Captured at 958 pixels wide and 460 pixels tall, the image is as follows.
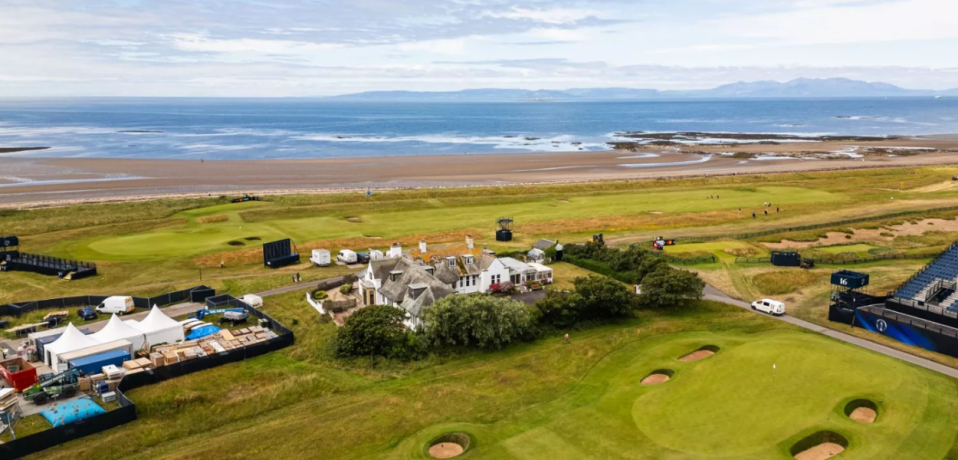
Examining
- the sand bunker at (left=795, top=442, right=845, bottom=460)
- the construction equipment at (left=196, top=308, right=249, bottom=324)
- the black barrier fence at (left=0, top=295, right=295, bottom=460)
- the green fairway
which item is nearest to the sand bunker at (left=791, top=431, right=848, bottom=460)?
the sand bunker at (left=795, top=442, right=845, bottom=460)

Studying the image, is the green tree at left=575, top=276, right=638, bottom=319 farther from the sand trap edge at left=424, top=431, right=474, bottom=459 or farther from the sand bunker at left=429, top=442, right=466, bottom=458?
the sand bunker at left=429, top=442, right=466, bottom=458

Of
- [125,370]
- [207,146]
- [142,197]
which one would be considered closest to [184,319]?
[125,370]

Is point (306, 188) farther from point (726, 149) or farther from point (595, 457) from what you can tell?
point (726, 149)

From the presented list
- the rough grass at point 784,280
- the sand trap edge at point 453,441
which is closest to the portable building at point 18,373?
the sand trap edge at point 453,441

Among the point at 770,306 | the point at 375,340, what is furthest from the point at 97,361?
the point at 770,306

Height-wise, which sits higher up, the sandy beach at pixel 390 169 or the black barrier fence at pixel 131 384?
the sandy beach at pixel 390 169

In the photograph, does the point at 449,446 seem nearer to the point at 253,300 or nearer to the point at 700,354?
the point at 700,354

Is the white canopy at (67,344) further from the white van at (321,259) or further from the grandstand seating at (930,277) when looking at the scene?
the grandstand seating at (930,277)
